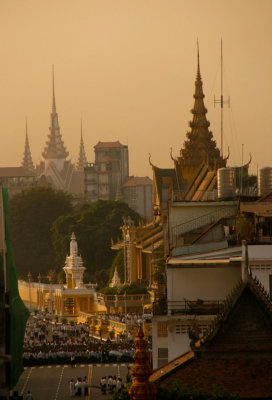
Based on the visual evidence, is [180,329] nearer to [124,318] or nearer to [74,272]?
[124,318]

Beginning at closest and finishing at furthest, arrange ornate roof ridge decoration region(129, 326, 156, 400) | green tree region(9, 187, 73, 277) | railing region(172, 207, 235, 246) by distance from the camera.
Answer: ornate roof ridge decoration region(129, 326, 156, 400) → railing region(172, 207, 235, 246) → green tree region(9, 187, 73, 277)

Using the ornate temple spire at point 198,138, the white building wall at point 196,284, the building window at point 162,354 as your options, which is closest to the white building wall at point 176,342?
the white building wall at point 196,284

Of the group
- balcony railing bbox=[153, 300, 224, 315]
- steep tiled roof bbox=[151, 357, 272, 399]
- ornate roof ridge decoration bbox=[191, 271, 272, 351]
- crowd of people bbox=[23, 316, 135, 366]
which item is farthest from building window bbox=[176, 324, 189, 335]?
crowd of people bbox=[23, 316, 135, 366]

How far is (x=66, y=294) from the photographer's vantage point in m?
126

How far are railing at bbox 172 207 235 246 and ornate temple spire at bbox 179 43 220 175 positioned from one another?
6679cm

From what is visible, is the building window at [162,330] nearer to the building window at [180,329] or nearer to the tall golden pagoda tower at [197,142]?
the building window at [180,329]

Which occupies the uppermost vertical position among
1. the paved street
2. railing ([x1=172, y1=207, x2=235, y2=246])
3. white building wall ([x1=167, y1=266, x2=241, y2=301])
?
railing ([x1=172, y1=207, x2=235, y2=246])

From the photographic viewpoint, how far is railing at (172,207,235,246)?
62.8 m

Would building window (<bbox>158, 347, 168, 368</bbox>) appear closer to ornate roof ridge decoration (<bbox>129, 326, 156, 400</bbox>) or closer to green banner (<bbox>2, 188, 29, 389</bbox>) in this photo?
green banner (<bbox>2, 188, 29, 389</bbox>)

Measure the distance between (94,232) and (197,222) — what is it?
104395 mm

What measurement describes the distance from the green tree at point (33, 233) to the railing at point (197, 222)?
374 ft

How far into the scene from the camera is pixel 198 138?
13450 centimetres

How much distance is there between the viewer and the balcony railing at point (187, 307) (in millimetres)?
54688

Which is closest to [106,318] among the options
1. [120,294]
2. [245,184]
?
[120,294]
